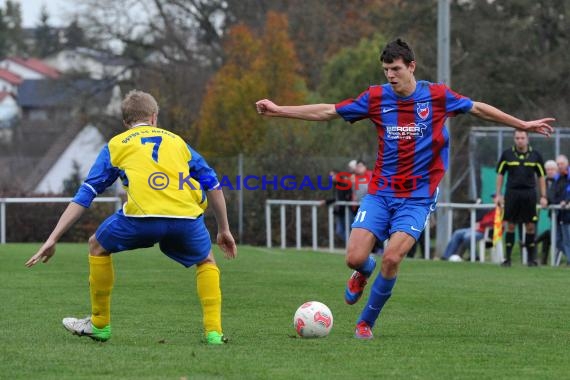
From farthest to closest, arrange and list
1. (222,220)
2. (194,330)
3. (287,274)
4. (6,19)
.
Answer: (6,19), (287,274), (194,330), (222,220)

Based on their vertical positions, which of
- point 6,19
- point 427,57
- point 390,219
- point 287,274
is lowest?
point 287,274

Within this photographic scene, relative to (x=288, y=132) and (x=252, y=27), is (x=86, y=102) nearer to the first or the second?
(x=252, y=27)

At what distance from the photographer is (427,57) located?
3788 centimetres

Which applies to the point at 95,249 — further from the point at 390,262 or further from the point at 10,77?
the point at 10,77

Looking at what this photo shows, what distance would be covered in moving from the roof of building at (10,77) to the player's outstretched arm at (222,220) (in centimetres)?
12044

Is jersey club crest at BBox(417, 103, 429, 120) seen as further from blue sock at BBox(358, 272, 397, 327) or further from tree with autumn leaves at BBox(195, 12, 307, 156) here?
tree with autumn leaves at BBox(195, 12, 307, 156)

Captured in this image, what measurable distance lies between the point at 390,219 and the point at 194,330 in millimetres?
1680

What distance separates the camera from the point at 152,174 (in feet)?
24.5

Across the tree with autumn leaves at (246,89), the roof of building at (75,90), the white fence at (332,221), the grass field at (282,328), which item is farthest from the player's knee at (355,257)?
the roof of building at (75,90)

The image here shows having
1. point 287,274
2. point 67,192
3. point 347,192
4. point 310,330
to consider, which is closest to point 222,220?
point 310,330

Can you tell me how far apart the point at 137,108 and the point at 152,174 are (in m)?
0.47

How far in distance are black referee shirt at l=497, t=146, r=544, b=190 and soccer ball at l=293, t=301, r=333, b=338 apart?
961 centimetres

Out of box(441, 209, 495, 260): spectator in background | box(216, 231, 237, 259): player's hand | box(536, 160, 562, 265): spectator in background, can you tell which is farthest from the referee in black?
box(216, 231, 237, 259): player's hand

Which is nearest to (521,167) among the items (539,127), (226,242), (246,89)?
(539,127)
